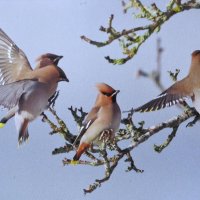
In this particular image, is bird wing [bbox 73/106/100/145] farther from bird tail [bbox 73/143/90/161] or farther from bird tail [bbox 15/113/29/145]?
bird tail [bbox 15/113/29/145]

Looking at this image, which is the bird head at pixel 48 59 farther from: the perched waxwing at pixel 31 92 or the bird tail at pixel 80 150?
the bird tail at pixel 80 150

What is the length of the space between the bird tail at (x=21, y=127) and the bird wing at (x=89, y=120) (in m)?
0.50

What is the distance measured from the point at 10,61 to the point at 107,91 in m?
1.34

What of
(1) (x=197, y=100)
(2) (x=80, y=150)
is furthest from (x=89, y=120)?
(1) (x=197, y=100)

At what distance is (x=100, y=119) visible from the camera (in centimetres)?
424

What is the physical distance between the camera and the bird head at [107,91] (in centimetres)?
442

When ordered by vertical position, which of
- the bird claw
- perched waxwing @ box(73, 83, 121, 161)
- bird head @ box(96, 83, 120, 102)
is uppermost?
bird head @ box(96, 83, 120, 102)

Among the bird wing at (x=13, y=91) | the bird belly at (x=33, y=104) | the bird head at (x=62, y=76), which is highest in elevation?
the bird wing at (x=13, y=91)

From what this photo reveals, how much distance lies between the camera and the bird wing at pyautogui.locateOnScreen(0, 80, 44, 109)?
163 inches

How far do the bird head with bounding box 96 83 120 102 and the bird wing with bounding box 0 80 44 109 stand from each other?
49 centimetres

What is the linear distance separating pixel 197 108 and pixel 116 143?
71cm

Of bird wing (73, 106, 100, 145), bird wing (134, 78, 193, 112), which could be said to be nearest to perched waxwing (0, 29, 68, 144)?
bird wing (73, 106, 100, 145)

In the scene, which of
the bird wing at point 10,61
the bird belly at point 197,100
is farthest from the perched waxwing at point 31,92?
the bird belly at point 197,100

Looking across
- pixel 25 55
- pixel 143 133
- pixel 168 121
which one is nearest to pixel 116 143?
pixel 143 133
